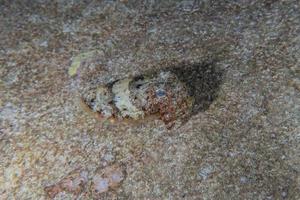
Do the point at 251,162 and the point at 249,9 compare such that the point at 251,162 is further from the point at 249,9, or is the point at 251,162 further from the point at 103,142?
the point at 249,9

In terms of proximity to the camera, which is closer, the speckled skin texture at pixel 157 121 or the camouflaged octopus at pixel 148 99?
the speckled skin texture at pixel 157 121

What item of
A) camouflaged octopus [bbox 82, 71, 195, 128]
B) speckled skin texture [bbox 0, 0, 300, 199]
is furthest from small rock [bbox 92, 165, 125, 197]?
camouflaged octopus [bbox 82, 71, 195, 128]

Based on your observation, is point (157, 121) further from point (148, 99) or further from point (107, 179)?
point (107, 179)

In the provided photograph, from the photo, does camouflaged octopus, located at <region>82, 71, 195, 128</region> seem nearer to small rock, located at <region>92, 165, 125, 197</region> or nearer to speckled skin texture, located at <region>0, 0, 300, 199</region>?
speckled skin texture, located at <region>0, 0, 300, 199</region>

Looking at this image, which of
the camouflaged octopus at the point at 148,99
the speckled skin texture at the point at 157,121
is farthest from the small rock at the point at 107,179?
the camouflaged octopus at the point at 148,99

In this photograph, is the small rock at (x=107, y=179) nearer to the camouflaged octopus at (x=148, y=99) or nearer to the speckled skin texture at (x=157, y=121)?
the speckled skin texture at (x=157, y=121)

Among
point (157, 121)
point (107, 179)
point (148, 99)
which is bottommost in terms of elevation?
point (107, 179)

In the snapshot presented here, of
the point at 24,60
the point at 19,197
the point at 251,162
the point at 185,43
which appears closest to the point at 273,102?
the point at 251,162

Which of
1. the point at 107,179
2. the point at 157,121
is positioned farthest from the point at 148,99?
the point at 107,179
